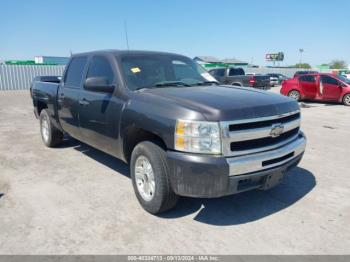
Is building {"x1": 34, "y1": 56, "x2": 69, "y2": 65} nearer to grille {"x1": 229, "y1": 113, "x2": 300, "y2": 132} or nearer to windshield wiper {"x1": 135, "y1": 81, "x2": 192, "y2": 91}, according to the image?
windshield wiper {"x1": 135, "y1": 81, "x2": 192, "y2": 91}

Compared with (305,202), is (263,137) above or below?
above

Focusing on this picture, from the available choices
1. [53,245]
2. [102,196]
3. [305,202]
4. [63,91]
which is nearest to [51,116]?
[63,91]

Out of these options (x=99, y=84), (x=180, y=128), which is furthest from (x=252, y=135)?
(x=99, y=84)

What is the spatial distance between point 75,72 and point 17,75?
25.8 meters

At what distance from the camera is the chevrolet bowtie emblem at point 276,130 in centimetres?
342

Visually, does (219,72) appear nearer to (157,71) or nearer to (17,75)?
(157,71)

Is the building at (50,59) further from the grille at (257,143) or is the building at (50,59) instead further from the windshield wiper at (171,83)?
the grille at (257,143)

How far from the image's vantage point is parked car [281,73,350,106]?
15.8 m

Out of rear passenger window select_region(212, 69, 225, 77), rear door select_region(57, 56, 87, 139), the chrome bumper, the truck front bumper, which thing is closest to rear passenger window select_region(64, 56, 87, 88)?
rear door select_region(57, 56, 87, 139)

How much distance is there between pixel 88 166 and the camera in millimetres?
5512

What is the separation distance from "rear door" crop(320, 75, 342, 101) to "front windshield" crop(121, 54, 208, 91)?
1324cm

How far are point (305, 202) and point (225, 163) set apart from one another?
1659mm

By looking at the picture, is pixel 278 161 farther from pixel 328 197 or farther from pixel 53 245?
pixel 53 245

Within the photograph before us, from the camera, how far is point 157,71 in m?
4.48
